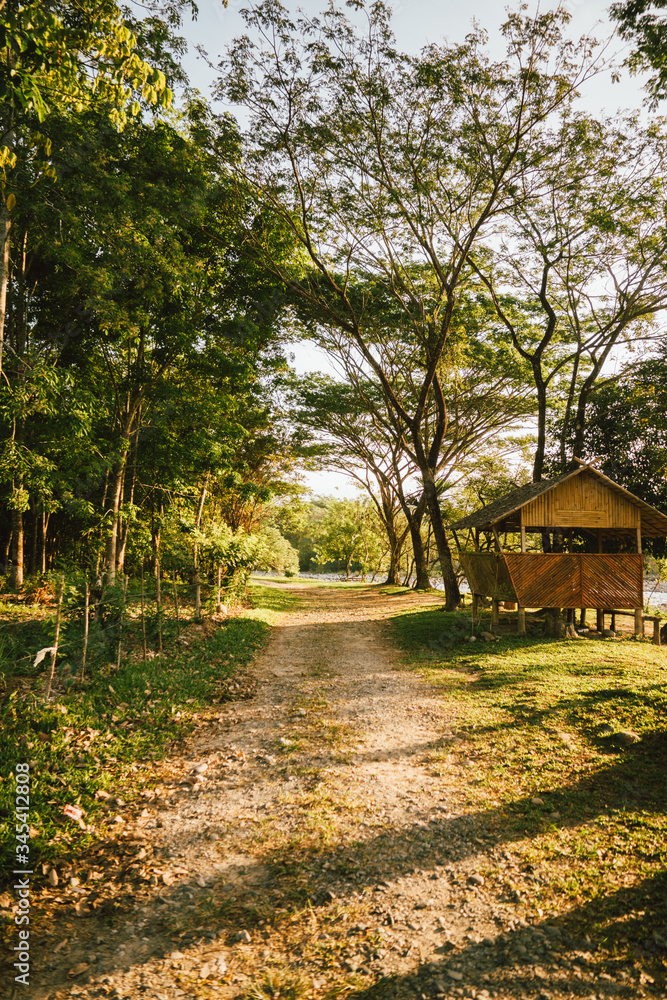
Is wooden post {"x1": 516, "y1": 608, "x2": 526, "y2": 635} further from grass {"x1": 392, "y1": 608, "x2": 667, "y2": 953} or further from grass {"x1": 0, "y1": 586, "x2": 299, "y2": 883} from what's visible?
grass {"x1": 0, "y1": 586, "x2": 299, "y2": 883}

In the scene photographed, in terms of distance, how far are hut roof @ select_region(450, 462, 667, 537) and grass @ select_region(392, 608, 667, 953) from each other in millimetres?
4108

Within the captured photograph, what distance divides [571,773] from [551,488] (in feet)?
27.8

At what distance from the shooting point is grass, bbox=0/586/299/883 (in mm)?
3959

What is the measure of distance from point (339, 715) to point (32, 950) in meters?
4.37

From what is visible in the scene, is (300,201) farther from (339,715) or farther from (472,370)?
(339,715)

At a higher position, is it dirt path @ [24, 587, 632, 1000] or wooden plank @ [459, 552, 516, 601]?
wooden plank @ [459, 552, 516, 601]

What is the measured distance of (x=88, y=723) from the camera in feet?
17.9

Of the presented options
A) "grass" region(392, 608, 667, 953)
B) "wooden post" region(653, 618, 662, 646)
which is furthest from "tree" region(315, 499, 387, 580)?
"grass" region(392, 608, 667, 953)

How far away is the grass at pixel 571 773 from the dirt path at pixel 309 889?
296 millimetres

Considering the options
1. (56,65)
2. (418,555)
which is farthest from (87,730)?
(418,555)

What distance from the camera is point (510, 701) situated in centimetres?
735

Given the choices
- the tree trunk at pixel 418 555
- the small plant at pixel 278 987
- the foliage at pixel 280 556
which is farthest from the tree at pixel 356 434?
the small plant at pixel 278 987

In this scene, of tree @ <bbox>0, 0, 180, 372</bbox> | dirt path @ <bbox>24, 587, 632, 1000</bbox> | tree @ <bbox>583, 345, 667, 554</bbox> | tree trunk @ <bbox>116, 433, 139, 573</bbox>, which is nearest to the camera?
dirt path @ <bbox>24, 587, 632, 1000</bbox>

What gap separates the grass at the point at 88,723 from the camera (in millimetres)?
3959
